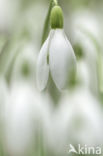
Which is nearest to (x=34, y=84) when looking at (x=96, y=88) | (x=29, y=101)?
(x=29, y=101)

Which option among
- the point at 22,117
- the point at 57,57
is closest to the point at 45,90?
the point at 22,117

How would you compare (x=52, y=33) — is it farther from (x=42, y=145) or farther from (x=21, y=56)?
(x=42, y=145)

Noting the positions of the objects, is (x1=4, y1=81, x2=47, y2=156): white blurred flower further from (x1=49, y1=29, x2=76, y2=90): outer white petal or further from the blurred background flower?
(x1=49, y1=29, x2=76, y2=90): outer white petal

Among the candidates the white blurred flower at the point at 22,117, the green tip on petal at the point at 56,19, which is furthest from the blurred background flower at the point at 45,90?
the green tip on petal at the point at 56,19

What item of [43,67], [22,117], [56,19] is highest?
[56,19]

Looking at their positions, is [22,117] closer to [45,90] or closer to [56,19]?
[45,90]

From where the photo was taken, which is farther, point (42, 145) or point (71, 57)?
point (42, 145)

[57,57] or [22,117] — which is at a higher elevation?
[57,57]

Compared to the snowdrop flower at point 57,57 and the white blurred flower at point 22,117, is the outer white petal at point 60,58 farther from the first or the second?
the white blurred flower at point 22,117

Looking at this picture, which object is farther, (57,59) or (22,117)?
(22,117)
